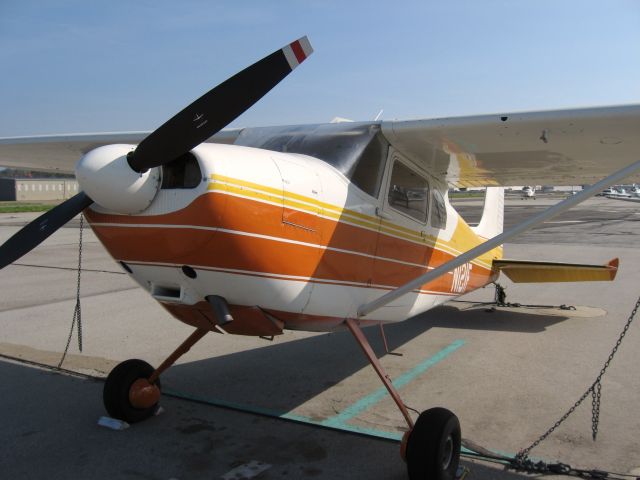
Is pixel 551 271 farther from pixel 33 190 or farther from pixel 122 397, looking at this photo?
pixel 33 190

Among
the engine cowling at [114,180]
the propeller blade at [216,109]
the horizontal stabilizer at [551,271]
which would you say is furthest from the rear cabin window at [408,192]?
the horizontal stabilizer at [551,271]

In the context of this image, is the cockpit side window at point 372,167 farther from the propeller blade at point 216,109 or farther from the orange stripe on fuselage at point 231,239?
the propeller blade at point 216,109

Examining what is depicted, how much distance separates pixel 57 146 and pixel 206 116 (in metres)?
4.12

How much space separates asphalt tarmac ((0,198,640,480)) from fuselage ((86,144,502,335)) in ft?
2.93

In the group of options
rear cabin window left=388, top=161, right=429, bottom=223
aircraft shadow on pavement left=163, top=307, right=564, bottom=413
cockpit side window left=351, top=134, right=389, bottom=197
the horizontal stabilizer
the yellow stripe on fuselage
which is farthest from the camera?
the horizontal stabilizer

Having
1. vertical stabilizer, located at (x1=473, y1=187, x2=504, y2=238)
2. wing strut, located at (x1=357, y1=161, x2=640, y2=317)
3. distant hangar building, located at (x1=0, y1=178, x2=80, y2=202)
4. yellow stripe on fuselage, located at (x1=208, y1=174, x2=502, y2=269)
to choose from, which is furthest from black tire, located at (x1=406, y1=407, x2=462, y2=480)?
distant hangar building, located at (x1=0, y1=178, x2=80, y2=202)

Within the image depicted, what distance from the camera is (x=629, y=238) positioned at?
21688mm

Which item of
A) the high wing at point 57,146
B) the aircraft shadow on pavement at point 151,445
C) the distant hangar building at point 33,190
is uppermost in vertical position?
the distant hangar building at point 33,190

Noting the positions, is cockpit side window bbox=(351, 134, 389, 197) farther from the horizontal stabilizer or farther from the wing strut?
the horizontal stabilizer

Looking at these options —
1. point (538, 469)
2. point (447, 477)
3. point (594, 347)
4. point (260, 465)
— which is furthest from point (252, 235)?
point (594, 347)

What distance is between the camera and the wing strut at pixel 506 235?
367cm

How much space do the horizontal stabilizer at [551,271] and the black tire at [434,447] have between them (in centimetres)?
446

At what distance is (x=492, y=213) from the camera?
826cm

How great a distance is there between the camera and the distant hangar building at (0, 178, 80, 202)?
58.2 meters
